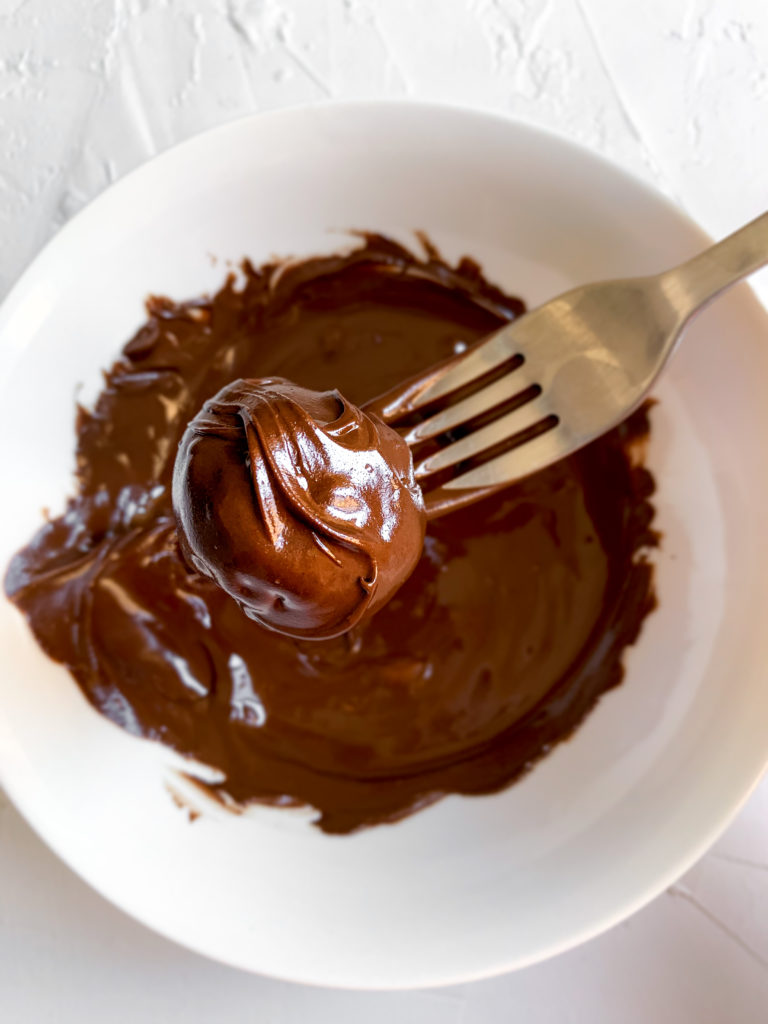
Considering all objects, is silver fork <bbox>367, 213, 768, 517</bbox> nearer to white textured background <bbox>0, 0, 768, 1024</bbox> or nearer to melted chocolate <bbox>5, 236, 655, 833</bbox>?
melted chocolate <bbox>5, 236, 655, 833</bbox>

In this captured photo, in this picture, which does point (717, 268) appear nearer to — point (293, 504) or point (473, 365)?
point (473, 365)

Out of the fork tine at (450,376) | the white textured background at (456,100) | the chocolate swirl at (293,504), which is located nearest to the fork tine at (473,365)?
the fork tine at (450,376)

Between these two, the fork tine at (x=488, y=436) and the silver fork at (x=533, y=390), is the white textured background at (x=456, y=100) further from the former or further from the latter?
the fork tine at (x=488, y=436)

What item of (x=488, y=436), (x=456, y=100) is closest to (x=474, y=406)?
(x=488, y=436)

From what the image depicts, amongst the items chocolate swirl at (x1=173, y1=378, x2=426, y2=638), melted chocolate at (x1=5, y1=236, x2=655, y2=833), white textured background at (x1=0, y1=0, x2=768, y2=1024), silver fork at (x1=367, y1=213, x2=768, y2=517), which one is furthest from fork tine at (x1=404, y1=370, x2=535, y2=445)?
white textured background at (x1=0, y1=0, x2=768, y2=1024)

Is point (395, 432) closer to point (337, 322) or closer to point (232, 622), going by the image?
point (337, 322)

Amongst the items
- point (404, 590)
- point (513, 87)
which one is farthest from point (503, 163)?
point (404, 590)
